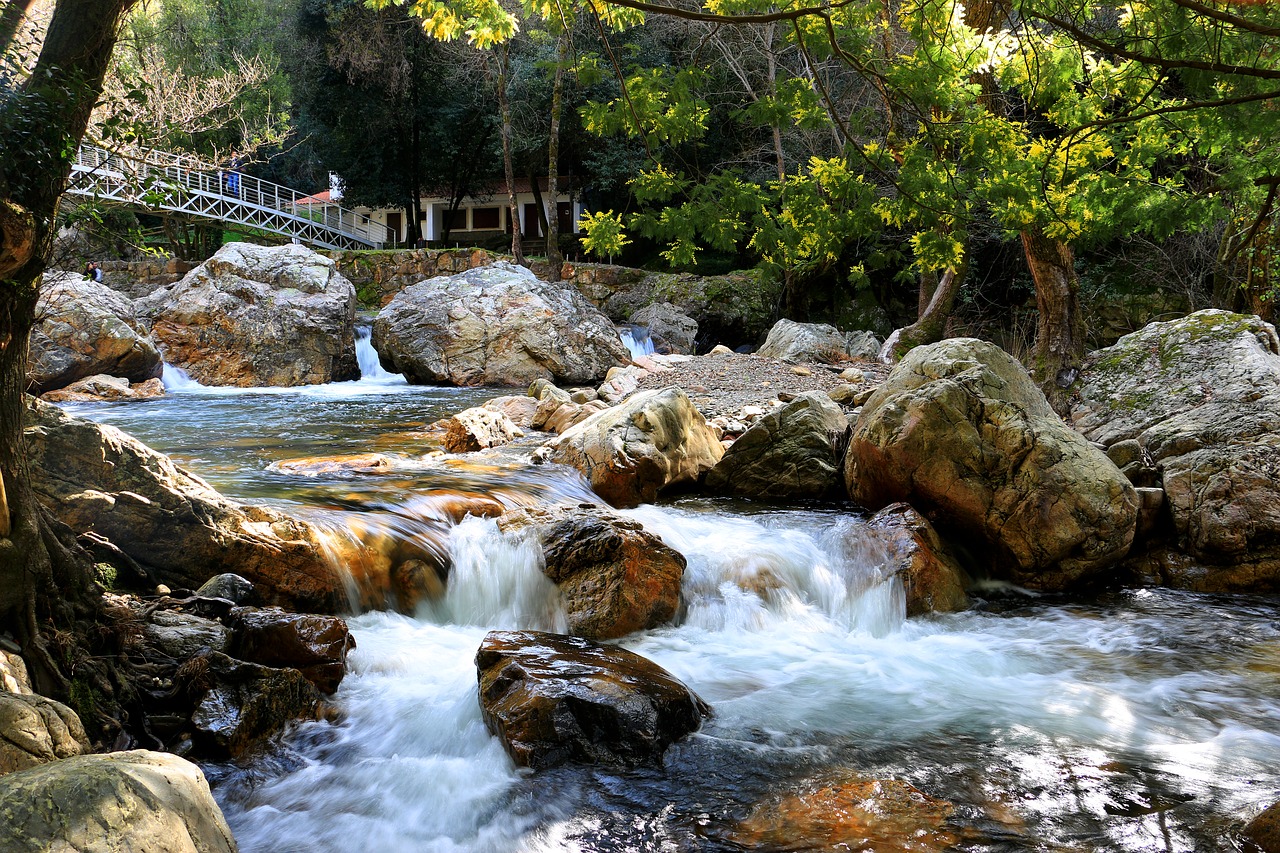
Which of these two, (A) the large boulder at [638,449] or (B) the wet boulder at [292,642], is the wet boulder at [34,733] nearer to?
(B) the wet boulder at [292,642]

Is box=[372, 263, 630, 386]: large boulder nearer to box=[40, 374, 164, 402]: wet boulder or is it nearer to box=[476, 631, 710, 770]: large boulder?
box=[40, 374, 164, 402]: wet boulder

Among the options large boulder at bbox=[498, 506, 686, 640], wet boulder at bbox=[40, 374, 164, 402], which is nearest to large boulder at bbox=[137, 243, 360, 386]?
wet boulder at bbox=[40, 374, 164, 402]

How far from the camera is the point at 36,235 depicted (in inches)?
146

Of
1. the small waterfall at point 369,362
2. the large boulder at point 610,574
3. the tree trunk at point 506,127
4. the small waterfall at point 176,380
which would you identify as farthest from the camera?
the tree trunk at point 506,127

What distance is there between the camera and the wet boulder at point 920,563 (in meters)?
6.88

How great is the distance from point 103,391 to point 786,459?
1267 cm

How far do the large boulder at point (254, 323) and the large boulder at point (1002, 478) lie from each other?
46.0ft

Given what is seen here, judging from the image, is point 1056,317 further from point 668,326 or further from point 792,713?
point 668,326

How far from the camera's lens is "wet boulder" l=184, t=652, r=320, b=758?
423 centimetres

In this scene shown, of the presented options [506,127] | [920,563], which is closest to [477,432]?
[920,563]

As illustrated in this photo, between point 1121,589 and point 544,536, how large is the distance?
4868 mm

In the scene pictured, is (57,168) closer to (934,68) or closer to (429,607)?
(429,607)

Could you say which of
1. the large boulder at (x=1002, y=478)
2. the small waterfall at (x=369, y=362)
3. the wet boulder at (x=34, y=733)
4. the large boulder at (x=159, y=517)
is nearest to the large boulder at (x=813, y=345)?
the small waterfall at (x=369, y=362)

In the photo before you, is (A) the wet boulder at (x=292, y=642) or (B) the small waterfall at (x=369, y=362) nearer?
(A) the wet boulder at (x=292, y=642)
